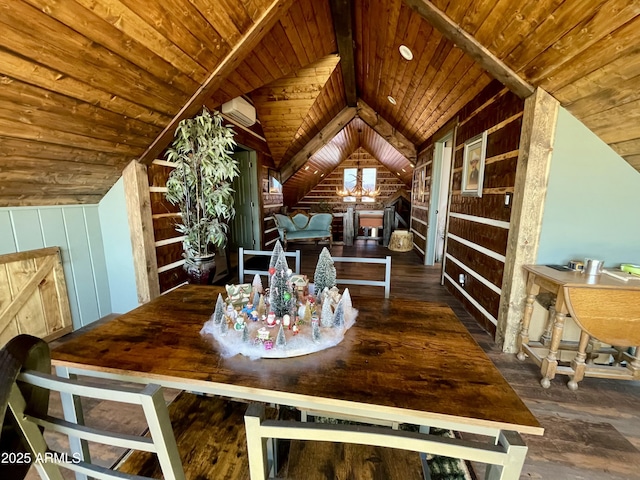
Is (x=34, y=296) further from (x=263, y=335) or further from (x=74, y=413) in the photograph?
(x=263, y=335)

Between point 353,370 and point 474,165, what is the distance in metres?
2.76

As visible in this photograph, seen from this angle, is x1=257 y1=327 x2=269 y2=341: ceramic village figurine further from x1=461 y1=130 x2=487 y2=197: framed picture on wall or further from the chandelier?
the chandelier

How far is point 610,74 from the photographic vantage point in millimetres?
1417

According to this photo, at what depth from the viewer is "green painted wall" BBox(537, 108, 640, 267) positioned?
5.89ft

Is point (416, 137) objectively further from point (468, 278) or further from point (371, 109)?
point (468, 278)

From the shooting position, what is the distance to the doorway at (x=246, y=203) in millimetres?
4621

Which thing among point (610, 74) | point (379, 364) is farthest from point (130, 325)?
point (610, 74)

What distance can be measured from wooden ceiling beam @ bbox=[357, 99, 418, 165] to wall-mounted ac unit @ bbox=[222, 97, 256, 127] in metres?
2.72

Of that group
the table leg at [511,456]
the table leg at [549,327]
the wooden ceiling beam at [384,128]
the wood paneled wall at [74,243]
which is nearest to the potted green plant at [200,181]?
the wood paneled wall at [74,243]

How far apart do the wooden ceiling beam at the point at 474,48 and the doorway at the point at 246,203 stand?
10.8ft

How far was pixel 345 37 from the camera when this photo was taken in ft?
10.5

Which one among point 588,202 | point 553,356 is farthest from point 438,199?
point 553,356

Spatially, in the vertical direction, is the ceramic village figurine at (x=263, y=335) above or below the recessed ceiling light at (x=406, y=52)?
below

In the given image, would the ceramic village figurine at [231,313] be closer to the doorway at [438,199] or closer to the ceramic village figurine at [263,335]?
the ceramic village figurine at [263,335]
